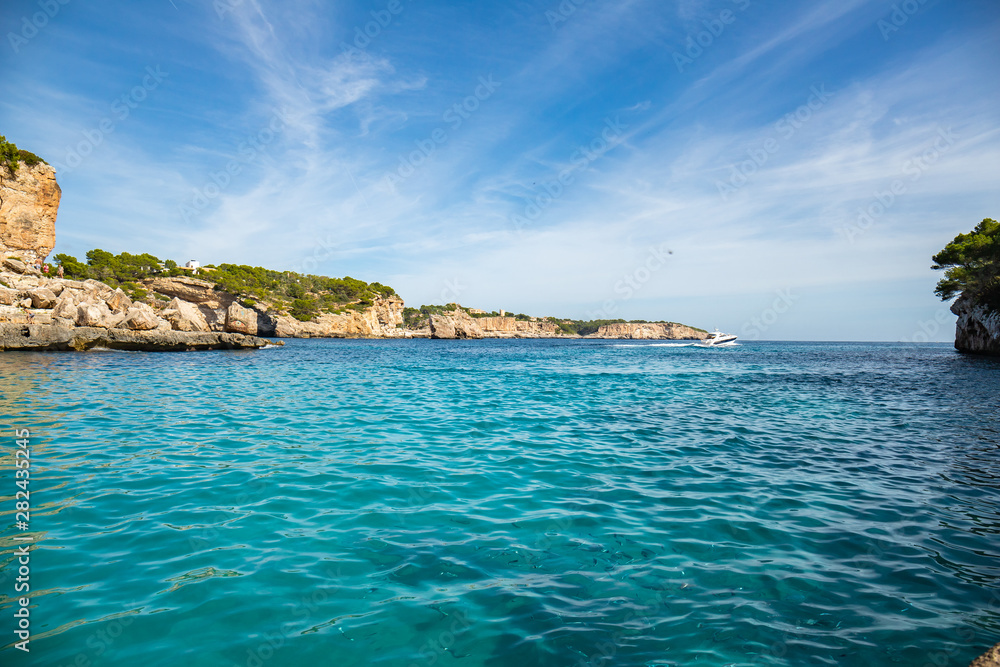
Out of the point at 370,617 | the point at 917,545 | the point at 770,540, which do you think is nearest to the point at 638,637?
the point at 370,617

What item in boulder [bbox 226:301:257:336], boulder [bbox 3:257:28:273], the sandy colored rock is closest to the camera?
boulder [bbox 3:257:28:273]

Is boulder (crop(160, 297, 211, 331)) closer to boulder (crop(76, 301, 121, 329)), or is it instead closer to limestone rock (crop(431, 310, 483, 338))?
boulder (crop(76, 301, 121, 329))

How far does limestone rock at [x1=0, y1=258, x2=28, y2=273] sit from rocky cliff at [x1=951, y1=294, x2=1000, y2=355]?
8640 cm

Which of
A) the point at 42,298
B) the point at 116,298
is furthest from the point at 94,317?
the point at 116,298

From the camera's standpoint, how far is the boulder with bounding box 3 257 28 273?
39.6 metres

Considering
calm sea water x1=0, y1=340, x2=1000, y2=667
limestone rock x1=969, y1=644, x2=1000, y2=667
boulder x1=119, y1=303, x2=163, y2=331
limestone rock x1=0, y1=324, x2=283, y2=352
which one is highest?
boulder x1=119, y1=303, x2=163, y2=331

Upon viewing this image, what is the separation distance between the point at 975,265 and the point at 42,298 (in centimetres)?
8458

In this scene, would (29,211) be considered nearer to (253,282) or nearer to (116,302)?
(116,302)

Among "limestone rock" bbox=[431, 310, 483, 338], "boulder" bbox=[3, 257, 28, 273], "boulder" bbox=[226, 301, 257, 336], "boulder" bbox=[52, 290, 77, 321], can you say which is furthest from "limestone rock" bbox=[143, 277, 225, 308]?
"limestone rock" bbox=[431, 310, 483, 338]

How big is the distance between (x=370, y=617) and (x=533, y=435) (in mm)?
7698

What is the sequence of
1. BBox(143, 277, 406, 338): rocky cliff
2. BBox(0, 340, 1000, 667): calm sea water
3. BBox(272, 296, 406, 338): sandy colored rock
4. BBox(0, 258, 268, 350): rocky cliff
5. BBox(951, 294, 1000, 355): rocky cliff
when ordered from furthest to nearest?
BBox(272, 296, 406, 338): sandy colored rock → BBox(143, 277, 406, 338): rocky cliff → BBox(951, 294, 1000, 355): rocky cliff → BBox(0, 258, 268, 350): rocky cliff → BBox(0, 340, 1000, 667): calm sea water

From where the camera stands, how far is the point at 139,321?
38312mm

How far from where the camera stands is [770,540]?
5.55 metres

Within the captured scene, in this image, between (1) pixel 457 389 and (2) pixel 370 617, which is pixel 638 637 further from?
(1) pixel 457 389
